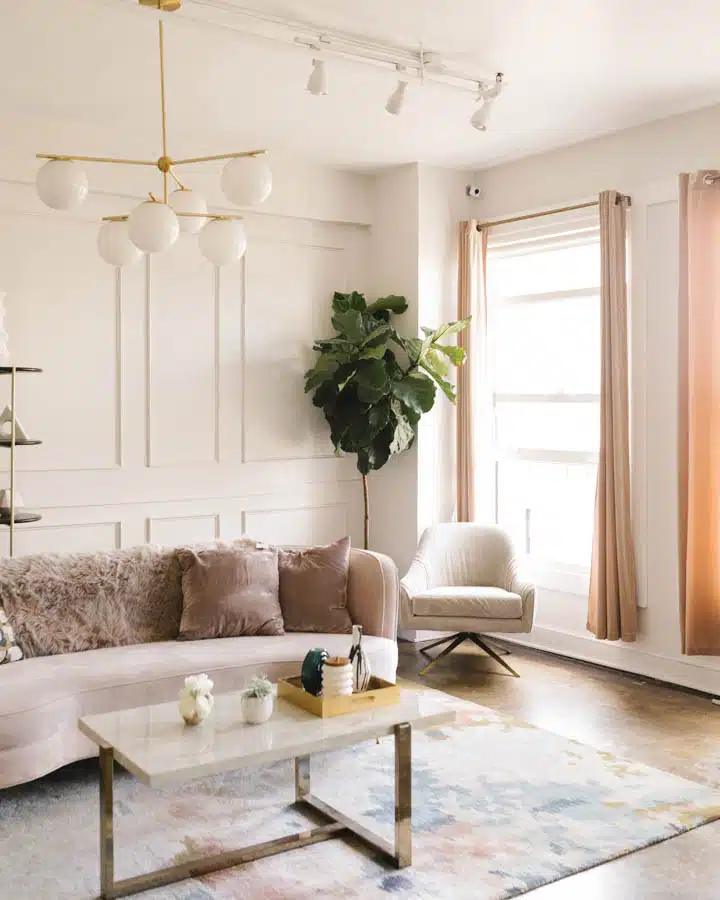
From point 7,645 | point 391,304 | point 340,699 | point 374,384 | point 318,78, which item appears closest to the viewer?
point 340,699

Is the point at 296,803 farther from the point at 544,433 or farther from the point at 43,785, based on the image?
the point at 544,433

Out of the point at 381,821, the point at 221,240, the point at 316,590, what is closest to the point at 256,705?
the point at 381,821

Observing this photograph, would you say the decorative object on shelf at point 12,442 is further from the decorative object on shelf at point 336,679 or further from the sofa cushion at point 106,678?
the decorative object on shelf at point 336,679

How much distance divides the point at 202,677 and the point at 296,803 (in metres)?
0.71

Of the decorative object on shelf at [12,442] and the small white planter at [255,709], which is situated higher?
the decorative object on shelf at [12,442]

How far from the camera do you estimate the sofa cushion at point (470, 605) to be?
501 centimetres

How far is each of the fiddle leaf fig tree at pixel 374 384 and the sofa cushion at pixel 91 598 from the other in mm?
1648

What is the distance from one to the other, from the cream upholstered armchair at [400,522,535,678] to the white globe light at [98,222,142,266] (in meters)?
2.40

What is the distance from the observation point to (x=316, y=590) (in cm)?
438

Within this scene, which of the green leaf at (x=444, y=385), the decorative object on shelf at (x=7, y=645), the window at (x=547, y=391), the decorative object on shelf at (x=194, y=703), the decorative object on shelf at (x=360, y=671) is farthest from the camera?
the green leaf at (x=444, y=385)

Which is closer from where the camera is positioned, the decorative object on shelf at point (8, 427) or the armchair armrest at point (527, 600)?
the decorative object on shelf at point (8, 427)

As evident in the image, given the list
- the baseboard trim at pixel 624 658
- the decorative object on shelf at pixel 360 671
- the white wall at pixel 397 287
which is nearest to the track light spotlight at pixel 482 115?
the white wall at pixel 397 287

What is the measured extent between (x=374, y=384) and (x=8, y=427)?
1933mm

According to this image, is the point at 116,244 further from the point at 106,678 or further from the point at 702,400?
the point at 702,400
